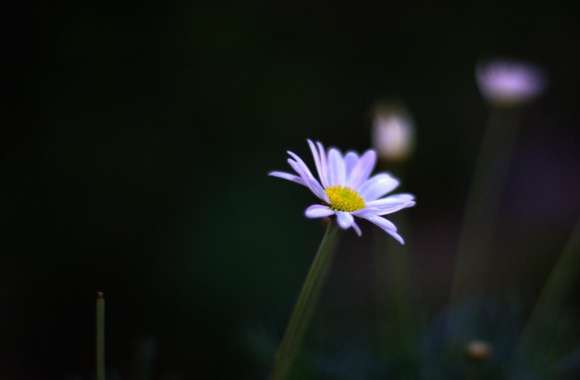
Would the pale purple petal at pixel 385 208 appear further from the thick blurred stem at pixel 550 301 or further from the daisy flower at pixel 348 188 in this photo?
the thick blurred stem at pixel 550 301

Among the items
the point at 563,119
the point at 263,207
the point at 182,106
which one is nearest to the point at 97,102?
the point at 182,106

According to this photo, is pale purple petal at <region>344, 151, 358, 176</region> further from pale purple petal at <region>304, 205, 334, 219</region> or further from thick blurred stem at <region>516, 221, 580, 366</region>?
thick blurred stem at <region>516, 221, 580, 366</region>

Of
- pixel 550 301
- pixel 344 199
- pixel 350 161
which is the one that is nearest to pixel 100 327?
pixel 344 199

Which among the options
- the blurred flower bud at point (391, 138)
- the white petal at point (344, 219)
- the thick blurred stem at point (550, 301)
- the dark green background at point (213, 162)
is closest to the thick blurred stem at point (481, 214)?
the dark green background at point (213, 162)

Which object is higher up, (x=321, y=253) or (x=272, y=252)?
(x=272, y=252)

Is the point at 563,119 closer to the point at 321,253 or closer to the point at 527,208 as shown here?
the point at 527,208

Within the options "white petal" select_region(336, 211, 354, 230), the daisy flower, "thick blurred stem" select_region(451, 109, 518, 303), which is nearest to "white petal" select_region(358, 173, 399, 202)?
the daisy flower
